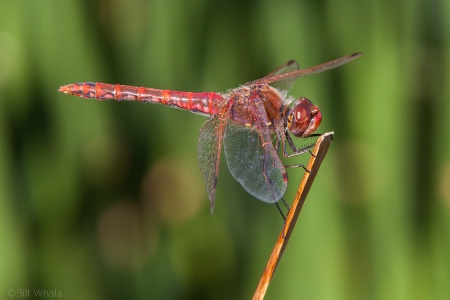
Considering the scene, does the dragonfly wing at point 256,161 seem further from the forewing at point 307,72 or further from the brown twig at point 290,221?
the brown twig at point 290,221

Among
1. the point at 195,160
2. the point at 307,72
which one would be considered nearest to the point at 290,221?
the point at 307,72

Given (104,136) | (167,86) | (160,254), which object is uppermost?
(167,86)

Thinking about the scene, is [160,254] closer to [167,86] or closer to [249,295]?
[249,295]

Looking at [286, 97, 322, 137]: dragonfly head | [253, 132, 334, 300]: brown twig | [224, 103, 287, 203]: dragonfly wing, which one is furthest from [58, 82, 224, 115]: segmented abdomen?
[253, 132, 334, 300]: brown twig

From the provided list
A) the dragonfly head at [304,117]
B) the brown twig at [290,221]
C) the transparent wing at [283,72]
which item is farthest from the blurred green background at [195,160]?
the brown twig at [290,221]

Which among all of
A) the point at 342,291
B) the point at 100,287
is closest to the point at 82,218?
the point at 100,287

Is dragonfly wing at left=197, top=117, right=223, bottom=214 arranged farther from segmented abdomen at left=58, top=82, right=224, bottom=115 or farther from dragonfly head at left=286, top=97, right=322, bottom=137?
dragonfly head at left=286, top=97, right=322, bottom=137
